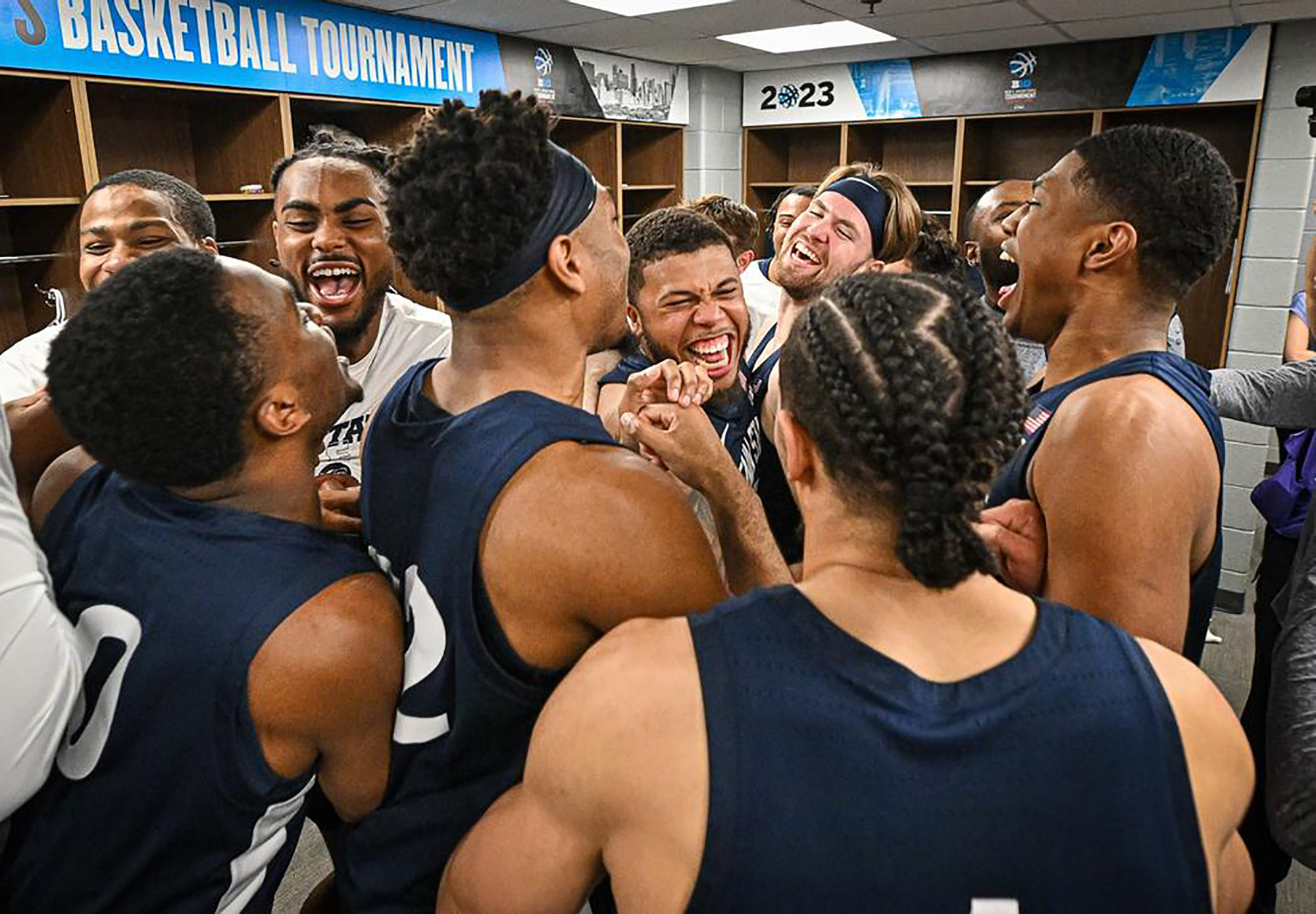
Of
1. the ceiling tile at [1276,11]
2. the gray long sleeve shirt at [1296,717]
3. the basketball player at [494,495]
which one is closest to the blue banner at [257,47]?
the basketball player at [494,495]

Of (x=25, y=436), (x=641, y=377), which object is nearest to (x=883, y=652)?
(x=641, y=377)

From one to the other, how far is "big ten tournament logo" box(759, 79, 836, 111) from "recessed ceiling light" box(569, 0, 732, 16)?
203 cm

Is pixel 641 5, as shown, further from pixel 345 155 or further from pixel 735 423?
pixel 735 423

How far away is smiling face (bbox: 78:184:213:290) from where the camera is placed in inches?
84.7

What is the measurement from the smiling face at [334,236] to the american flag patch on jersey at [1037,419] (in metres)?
1.53

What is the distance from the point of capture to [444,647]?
1044 mm

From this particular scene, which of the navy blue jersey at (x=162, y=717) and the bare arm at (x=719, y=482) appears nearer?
the navy blue jersey at (x=162, y=717)

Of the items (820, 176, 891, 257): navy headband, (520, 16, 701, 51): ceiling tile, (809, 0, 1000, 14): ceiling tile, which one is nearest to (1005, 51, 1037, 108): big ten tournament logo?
(809, 0, 1000, 14): ceiling tile

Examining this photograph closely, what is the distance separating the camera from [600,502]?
0.99 metres

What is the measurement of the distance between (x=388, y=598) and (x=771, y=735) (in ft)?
1.76

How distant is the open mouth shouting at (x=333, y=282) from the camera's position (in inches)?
87.4

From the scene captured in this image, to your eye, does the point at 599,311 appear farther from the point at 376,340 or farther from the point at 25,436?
the point at 376,340

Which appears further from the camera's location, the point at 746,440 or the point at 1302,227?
the point at 1302,227

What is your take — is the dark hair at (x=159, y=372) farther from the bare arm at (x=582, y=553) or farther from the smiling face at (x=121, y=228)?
the smiling face at (x=121, y=228)
